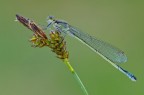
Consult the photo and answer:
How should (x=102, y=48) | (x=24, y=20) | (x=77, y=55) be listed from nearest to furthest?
(x=24, y=20), (x=102, y=48), (x=77, y=55)

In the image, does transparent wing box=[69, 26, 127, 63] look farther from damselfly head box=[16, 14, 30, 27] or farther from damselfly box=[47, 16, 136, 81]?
damselfly head box=[16, 14, 30, 27]

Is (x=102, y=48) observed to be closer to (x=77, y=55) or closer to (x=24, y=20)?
(x=24, y=20)

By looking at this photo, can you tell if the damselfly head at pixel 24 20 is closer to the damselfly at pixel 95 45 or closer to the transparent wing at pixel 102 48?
the damselfly at pixel 95 45

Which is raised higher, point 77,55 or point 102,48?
point 77,55

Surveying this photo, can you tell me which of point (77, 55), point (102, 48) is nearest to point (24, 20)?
point (102, 48)

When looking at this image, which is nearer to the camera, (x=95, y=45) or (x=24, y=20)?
(x=24, y=20)

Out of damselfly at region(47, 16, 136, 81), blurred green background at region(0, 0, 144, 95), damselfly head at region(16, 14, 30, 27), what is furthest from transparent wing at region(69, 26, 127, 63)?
blurred green background at region(0, 0, 144, 95)
